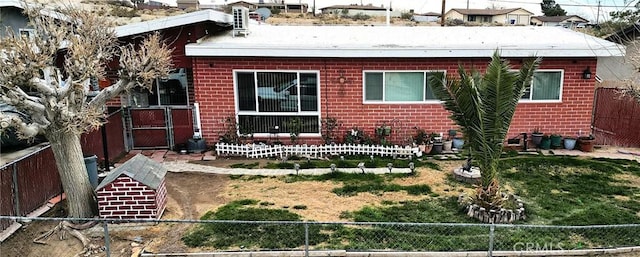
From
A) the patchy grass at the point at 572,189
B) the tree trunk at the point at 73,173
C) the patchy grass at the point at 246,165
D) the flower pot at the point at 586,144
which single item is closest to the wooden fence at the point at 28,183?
the tree trunk at the point at 73,173

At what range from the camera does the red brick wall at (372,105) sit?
1279 cm

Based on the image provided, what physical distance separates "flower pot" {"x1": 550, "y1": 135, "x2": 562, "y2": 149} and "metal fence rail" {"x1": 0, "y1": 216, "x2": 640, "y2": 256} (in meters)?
5.76

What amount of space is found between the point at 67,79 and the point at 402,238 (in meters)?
5.73

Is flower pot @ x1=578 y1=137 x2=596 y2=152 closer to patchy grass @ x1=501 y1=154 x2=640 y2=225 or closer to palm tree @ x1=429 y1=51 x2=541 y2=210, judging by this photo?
patchy grass @ x1=501 y1=154 x2=640 y2=225

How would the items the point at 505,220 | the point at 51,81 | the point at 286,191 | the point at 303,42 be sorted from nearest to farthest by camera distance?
the point at 51,81, the point at 505,220, the point at 286,191, the point at 303,42

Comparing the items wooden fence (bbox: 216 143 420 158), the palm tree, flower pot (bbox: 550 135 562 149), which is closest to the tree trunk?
wooden fence (bbox: 216 143 420 158)

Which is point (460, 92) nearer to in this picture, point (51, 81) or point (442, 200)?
point (442, 200)

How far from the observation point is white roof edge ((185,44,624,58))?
1227cm

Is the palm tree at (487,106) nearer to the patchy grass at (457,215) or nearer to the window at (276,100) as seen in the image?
the patchy grass at (457,215)

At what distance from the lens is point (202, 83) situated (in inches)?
505

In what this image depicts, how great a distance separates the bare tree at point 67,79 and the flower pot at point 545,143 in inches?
400

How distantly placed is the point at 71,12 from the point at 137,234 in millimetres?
3728

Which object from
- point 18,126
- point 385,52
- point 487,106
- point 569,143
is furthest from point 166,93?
point 569,143

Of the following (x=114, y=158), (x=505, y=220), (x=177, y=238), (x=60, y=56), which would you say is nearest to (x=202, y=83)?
(x=114, y=158)
